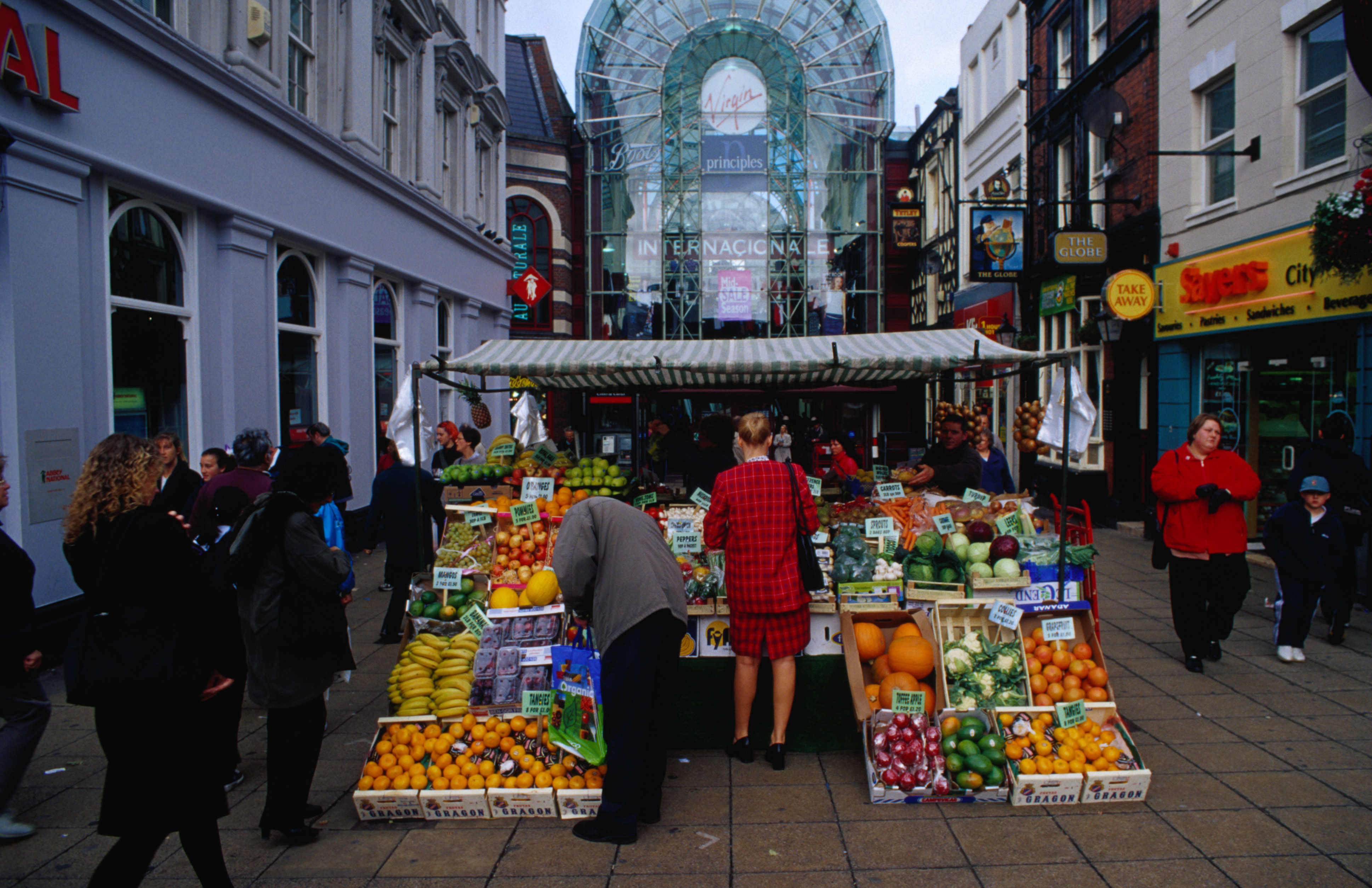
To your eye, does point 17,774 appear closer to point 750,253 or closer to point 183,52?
point 183,52

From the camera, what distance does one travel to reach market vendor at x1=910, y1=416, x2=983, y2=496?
296 inches

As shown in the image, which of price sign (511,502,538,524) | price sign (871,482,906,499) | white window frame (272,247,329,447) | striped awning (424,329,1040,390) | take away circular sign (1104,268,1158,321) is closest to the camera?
price sign (511,502,538,524)

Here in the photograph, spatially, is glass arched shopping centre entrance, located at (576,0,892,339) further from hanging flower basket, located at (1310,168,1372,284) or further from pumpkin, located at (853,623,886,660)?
pumpkin, located at (853,623,886,660)

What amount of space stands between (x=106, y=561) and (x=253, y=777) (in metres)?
2.24

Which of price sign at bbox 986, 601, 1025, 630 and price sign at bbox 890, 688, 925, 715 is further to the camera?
price sign at bbox 986, 601, 1025, 630

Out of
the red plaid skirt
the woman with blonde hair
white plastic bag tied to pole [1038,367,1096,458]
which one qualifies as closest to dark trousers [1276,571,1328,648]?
white plastic bag tied to pole [1038,367,1096,458]

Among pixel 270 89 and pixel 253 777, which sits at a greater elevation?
pixel 270 89

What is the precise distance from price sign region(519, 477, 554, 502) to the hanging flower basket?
7.65 m

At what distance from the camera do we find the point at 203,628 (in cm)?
318

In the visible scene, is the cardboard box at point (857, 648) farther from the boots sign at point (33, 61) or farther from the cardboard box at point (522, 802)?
the boots sign at point (33, 61)

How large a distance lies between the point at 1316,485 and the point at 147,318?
10590 mm

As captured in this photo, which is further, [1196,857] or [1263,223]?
[1263,223]

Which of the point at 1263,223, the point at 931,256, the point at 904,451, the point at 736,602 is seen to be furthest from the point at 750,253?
the point at 736,602

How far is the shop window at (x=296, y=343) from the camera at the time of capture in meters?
10.4
